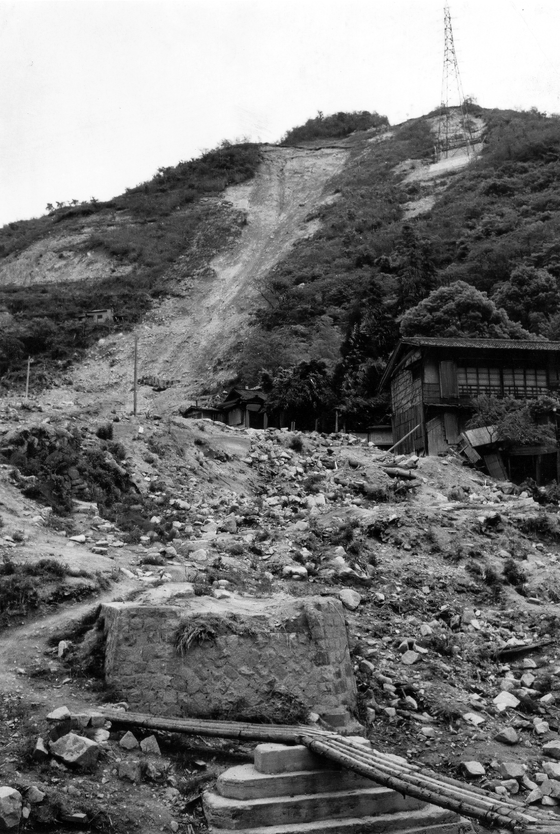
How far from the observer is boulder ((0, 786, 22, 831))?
755 cm

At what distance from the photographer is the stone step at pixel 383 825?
809cm

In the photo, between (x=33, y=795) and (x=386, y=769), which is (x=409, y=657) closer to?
(x=386, y=769)

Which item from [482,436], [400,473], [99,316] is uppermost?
[99,316]

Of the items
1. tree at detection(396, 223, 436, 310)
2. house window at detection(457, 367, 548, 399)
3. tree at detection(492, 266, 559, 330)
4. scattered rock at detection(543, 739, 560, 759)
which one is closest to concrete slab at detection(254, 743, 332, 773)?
scattered rock at detection(543, 739, 560, 759)

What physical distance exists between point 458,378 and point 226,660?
18774 millimetres

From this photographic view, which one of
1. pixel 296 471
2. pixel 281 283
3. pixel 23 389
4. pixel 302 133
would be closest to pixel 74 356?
pixel 23 389

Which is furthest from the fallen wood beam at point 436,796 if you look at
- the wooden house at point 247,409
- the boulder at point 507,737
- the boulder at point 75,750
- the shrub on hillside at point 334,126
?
the shrub on hillside at point 334,126

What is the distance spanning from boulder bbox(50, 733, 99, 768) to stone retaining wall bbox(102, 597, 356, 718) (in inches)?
44.4

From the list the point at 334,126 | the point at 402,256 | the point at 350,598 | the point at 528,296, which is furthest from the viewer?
the point at 334,126

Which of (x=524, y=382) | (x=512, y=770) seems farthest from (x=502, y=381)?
(x=512, y=770)

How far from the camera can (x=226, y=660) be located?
10.1m

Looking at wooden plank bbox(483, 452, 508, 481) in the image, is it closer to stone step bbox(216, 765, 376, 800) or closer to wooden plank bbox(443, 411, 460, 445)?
wooden plank bbox(443, 411, 460, 445)

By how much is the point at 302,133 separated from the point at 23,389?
5756 cm

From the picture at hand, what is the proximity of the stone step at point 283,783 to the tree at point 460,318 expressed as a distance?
26.2 metres
